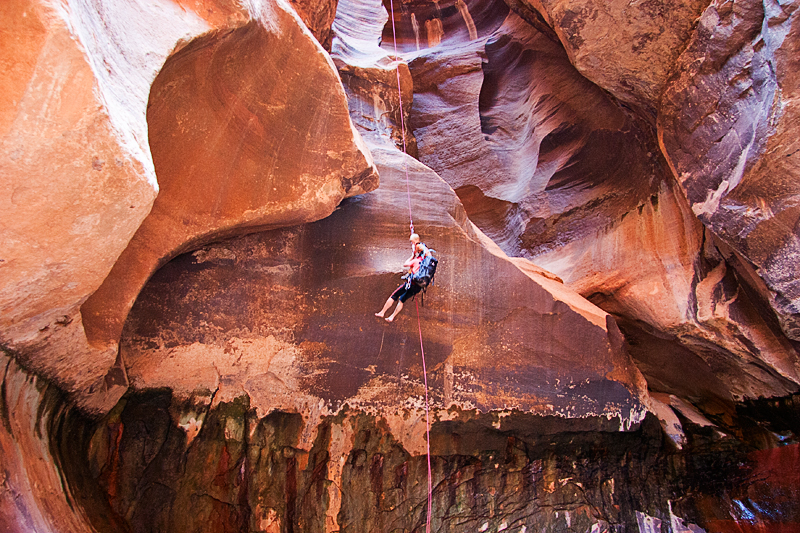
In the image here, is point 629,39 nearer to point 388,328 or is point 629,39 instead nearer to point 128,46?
point 388,328

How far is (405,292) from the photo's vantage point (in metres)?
5.05

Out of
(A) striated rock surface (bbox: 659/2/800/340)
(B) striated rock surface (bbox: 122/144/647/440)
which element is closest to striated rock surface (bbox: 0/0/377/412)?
(B) striated rock surface (bbox: 122/144/647/440)

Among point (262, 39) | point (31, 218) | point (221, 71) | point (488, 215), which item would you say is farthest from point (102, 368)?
point (488, 215)

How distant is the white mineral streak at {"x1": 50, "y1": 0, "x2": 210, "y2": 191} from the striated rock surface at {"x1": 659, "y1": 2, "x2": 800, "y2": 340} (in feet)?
16.3

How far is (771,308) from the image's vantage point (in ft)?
17.3

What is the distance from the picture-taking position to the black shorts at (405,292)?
197 inches

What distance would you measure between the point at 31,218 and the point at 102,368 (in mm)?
2156

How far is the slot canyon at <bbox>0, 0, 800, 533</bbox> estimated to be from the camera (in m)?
4.33

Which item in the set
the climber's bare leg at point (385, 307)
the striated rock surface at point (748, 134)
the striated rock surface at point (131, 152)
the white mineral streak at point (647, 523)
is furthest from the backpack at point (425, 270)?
the white mineral streak at point (647, 523)

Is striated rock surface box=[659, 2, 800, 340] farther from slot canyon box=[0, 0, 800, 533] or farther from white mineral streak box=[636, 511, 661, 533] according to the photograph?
white mineral streak box=[636, 511, 661, 533]

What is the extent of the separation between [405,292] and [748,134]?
12.2 feet

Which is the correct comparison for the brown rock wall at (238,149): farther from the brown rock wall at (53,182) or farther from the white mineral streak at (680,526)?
the white mineral streak at (680,526)

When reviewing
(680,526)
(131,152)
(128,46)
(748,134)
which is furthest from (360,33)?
(680,526)

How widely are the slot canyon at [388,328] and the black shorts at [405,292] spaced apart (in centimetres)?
44
